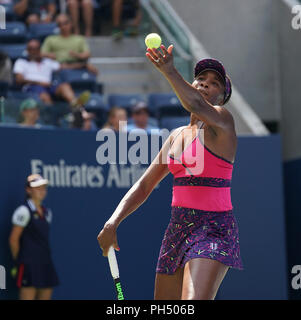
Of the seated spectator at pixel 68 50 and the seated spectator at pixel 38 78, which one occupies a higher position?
the seated spectator at pixel 68 50

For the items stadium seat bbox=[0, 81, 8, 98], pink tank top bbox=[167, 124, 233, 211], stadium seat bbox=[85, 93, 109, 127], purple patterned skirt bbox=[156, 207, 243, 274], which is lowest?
purple patterned skirt bbox=[156, 207, 243, 274]

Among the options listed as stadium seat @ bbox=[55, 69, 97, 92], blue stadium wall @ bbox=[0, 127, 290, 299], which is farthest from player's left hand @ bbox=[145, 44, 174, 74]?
stadium seat @ bbox=[55, 69, 97, 92]

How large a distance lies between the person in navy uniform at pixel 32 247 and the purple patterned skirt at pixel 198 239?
3266 millimetres

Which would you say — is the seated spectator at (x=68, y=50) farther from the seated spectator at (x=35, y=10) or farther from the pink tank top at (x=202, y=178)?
the pink tank top at (x=202, y=178)

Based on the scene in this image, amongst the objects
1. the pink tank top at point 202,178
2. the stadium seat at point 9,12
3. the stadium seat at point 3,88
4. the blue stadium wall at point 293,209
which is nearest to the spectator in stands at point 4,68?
the stadium seat at point 3,88

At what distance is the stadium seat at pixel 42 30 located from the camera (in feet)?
35.8

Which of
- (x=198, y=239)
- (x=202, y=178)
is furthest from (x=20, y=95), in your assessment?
(x=198, y=239)

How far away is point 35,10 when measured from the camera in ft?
38.9

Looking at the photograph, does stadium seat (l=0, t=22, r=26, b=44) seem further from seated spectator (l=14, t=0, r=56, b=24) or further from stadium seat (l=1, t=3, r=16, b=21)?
stadium seat (l=1, t=3, r=16, b=21)

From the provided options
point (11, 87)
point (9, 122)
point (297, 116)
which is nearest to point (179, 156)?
point (9, 122)

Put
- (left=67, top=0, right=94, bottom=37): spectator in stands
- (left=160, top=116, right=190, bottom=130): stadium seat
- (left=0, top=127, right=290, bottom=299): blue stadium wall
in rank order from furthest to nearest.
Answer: (left=67, top=0, right=94, bottom=37): spectator in stands, (left=160, top=116, right=190, bottom=130): stadium seat, (left=0, top=127, right=290, bottom=299): blue stadium wall

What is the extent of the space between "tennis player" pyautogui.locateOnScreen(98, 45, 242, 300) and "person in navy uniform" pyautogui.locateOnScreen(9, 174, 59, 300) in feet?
10.4

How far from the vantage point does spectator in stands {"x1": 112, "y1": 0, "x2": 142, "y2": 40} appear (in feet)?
38.8
